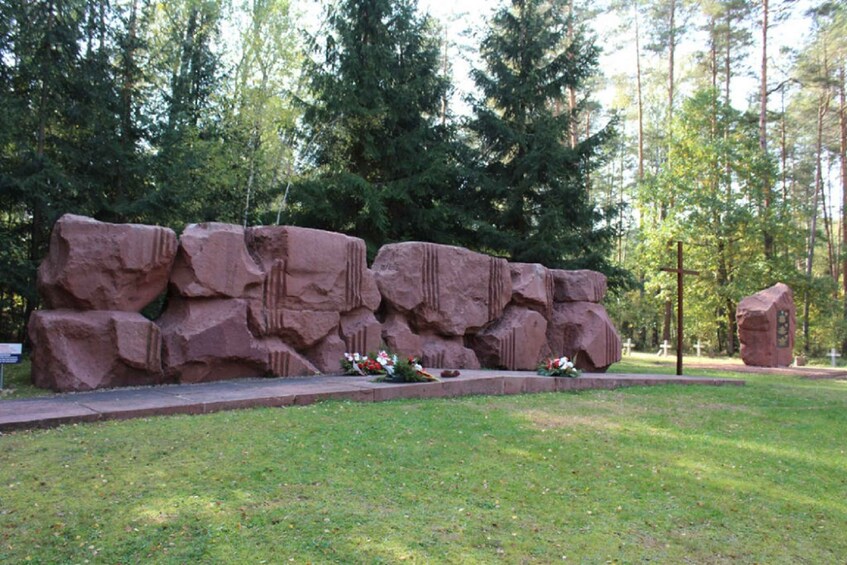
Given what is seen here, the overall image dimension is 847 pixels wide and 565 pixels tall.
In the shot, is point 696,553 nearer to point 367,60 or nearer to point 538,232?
point 538,232

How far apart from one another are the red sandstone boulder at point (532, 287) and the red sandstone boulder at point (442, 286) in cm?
22

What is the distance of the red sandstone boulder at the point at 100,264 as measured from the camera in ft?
21.6

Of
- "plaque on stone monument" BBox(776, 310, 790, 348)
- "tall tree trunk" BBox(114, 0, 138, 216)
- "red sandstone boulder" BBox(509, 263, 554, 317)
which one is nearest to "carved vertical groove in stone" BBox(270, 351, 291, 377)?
"red sandstone boulder" BBox(509, 263, 554, 317)

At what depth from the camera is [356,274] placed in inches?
343

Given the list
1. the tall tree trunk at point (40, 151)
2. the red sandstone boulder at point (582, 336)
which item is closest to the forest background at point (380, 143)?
the tall tree trunk at point (40, 151)

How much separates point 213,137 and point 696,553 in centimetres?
1449

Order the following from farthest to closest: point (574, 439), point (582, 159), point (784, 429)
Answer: point (582, 159) < point (784, 429) < point (574, 439)

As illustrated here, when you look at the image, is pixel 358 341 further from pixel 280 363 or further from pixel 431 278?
pixel 431 278

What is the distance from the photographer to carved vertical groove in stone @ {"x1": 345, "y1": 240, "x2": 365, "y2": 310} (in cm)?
864

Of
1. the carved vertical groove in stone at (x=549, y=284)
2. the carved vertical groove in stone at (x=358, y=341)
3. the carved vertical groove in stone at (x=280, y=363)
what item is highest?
the carved vertical groove in stone at (x=549, y=284)

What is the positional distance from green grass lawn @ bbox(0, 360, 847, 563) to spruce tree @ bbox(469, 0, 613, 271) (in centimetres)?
946

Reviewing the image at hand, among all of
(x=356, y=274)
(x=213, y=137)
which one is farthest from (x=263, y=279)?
(x=213, y=137)

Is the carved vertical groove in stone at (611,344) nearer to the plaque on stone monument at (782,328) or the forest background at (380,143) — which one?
the forest background at (380,143)

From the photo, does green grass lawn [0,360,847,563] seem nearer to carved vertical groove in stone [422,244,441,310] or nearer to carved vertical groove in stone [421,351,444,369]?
carved vertical groove in stone [421,351,444,369]
